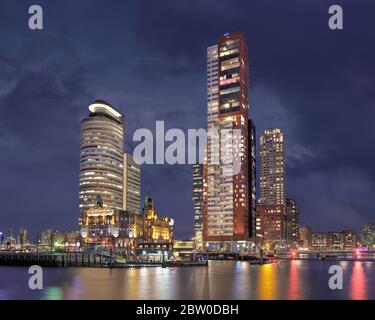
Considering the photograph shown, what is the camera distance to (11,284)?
114m

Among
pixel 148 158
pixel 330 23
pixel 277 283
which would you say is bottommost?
pixel 277 283

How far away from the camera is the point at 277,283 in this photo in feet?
398

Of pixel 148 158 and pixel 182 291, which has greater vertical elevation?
pixel 148 158
